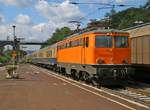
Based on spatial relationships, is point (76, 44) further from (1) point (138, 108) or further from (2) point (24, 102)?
(1) point (138, 108)

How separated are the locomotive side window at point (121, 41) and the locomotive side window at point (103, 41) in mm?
426

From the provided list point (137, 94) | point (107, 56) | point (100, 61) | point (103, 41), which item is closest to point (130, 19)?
point (103, 41)

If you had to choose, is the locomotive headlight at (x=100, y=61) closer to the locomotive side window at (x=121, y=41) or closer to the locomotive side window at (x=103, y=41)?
the locomotive side window at (x=103, y=41)

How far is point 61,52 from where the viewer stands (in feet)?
125

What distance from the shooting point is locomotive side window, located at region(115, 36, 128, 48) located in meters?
24.8

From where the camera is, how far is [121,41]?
24875 mm

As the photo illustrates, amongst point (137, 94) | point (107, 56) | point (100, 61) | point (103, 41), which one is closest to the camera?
point (137, 94)

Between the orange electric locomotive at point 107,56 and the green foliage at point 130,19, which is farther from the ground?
the green foliage at point 130,19

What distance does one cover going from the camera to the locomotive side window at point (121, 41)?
24.8 metres

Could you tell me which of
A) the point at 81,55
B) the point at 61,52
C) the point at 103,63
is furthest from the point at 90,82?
the point at 61,52

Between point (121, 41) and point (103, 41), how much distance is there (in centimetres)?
109

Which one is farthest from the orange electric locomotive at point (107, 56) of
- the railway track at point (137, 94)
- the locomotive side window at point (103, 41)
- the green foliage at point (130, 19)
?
the green foliage at point (130, 19)

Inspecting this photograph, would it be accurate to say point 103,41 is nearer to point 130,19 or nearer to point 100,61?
point 100,61

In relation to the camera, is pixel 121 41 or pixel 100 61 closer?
pixel 100 61
